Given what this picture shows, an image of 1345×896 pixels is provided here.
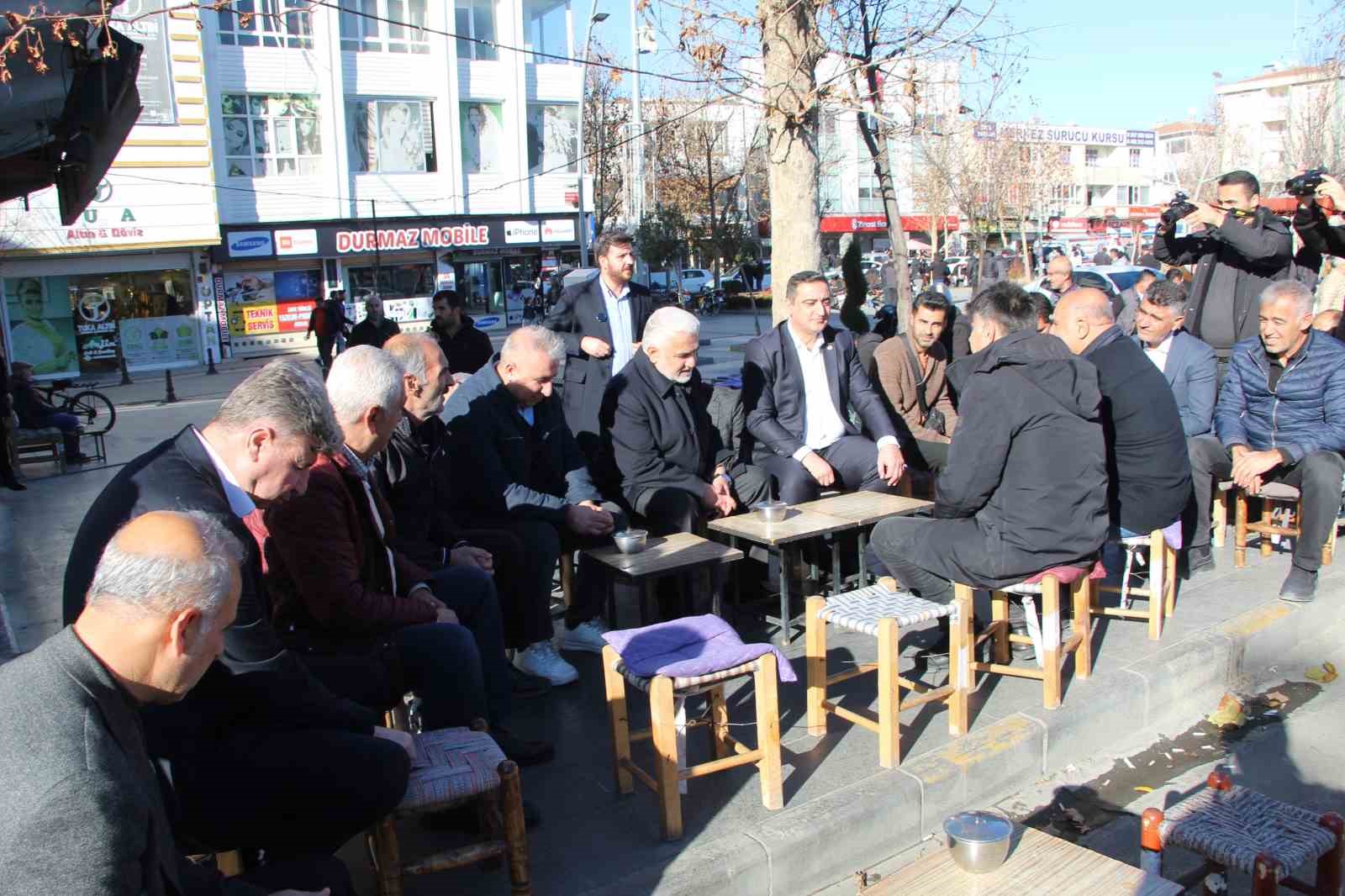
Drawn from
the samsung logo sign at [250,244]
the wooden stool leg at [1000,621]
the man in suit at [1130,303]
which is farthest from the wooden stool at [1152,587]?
the samsung logo sign at [250,244]

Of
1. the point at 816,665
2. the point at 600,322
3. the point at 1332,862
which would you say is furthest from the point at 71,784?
the point at 600,322

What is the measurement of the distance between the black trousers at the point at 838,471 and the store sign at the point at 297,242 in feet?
88.8

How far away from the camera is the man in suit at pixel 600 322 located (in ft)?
20.1

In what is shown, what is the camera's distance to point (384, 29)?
31500mm

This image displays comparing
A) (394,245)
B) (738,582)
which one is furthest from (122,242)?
(738,582)

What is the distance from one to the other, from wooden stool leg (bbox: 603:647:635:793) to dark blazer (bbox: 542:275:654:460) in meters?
2.24

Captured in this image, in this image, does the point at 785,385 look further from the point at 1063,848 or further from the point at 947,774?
the point at 1063,848

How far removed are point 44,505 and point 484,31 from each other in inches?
1040

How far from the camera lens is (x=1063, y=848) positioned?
2639 mm

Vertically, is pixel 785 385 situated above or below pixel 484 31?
below

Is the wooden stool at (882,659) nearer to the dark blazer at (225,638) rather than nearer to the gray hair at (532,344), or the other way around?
the gray hair at (532,344)

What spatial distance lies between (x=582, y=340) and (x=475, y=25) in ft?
97.4

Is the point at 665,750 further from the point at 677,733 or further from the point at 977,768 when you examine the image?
the point at 977,768

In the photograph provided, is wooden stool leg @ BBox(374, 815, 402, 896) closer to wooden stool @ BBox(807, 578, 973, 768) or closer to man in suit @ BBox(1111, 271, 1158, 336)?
wooden stool @ BBox(807, 578, 973, 768)
